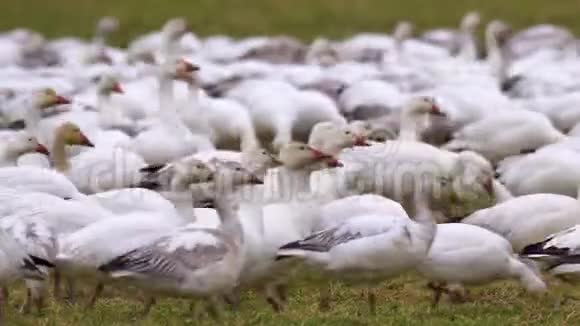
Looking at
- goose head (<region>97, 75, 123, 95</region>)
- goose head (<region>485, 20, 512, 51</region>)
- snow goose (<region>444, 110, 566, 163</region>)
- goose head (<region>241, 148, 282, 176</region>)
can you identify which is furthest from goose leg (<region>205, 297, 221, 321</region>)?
goose head (<region>485, 20, 512, 51</region>)

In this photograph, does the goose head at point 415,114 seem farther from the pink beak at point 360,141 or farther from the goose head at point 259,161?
the goose head at point 259,161

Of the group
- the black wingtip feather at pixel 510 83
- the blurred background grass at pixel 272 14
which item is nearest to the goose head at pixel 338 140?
the black wingtip feather at pixel 510 83

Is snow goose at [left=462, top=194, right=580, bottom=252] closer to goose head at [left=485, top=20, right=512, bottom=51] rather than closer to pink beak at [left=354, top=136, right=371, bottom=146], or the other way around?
pink beak at [left=354, top=136, right=371, bottom=146]

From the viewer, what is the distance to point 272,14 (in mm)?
26969

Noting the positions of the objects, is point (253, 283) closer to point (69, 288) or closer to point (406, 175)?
point (69, 288)

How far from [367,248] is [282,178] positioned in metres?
1.08

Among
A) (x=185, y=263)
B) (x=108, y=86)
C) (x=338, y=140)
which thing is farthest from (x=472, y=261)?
(x=108, y=86)

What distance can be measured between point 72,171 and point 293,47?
30.5 ft

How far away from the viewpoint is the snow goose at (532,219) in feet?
26.3

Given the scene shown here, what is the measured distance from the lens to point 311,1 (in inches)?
1104

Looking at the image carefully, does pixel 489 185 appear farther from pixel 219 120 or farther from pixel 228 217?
pixel 219 120

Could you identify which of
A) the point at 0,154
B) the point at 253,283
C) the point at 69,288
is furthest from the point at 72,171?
the point at 253,283

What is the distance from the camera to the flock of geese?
683 centimetres

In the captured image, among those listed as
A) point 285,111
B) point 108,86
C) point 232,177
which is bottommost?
point 232,177
